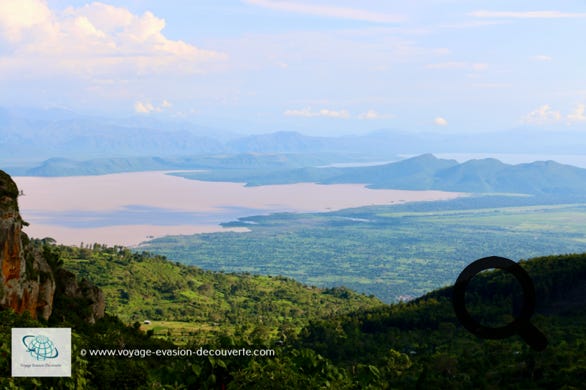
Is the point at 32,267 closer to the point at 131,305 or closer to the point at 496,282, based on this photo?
the point at 496,282

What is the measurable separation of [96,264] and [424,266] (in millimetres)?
109929

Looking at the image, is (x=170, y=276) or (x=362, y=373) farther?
(x=170, y=276)

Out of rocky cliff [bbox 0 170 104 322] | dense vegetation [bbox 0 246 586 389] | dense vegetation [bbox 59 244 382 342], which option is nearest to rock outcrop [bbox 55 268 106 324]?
dense vegetation [bbox 0 246 586 389]

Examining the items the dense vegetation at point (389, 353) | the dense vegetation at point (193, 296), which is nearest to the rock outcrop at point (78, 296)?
the dense vegetation at point (389, 353)

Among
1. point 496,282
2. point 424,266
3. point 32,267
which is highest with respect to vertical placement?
point 32,267

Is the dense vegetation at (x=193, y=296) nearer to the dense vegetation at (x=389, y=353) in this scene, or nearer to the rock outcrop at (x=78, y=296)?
the dense vegetation at (x=389, y=353)

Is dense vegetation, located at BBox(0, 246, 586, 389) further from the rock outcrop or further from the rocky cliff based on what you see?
the rocky cliff

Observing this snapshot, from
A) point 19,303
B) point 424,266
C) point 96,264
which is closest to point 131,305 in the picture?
point 96,264

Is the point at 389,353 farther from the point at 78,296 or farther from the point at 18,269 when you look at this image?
the point at 18,269

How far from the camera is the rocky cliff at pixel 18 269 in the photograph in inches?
931

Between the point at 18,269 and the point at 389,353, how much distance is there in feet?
73.6

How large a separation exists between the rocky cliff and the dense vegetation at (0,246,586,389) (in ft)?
3.75

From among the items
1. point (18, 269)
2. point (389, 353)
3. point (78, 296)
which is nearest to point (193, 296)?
point (389, 353)

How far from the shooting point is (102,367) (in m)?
16.4
